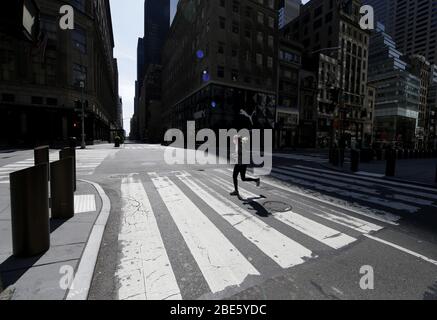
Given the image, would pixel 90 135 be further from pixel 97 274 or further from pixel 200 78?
pixel 97 274

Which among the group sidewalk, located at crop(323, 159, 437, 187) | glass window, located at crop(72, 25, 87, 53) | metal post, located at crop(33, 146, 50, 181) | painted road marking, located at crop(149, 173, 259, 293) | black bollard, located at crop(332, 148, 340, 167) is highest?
glass window, located at crop(72, 25, 87, 53)

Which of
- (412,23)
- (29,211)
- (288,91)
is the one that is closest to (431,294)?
(29,211)

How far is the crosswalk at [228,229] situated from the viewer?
2.86 meters

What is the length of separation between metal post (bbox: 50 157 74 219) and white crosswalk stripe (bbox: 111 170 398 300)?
3.74 feet

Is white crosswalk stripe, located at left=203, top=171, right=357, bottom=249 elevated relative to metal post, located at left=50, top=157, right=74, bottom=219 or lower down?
lower down

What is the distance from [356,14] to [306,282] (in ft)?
249

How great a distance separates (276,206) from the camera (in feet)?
19.5

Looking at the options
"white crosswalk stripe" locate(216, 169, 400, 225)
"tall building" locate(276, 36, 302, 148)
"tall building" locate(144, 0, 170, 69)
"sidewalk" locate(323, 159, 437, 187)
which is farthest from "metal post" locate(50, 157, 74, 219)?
"tall building" locate(144, 0, 170, 69)

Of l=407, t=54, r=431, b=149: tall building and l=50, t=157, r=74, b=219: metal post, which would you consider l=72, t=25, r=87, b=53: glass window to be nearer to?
l=50, t=157, r=74, b=219: metal post

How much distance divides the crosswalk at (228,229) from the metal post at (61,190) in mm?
1129

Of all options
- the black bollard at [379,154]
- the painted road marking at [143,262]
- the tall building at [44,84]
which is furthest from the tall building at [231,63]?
the painted road marking at [143,262]

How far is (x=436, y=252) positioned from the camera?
359 cm

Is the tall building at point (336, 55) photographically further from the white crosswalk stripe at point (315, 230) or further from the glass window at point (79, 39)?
the white crosswalk stripe at point (315, 230)

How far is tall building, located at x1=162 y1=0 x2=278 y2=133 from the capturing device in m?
36.3
